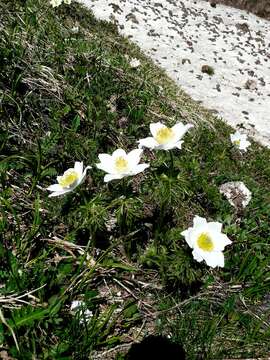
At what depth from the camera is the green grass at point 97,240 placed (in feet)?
7.85

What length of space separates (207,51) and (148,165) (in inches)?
435

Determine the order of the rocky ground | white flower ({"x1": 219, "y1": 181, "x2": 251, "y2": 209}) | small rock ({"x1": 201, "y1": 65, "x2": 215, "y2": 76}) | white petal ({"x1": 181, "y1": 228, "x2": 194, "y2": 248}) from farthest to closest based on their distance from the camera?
small rock ({"x1": 201, "y1": 65, "x2": 215, "y2": 76}), the rocky ground, white flower ({"x1": 219, "y1": 181, "x2": 251, "y2": 209}), white petal ({"x1": 181, "y1": 228, "x2": 194, "y2": 248})

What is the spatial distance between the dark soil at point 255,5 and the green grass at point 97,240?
15.4m

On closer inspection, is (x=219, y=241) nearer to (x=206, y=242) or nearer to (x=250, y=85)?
(x=206, y=242)

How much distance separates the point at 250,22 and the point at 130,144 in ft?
47.5

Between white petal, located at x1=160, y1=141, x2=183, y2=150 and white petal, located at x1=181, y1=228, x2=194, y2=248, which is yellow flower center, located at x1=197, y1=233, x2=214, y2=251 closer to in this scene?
white petal, located at x1=181, y1=228, x2=194, y2=248

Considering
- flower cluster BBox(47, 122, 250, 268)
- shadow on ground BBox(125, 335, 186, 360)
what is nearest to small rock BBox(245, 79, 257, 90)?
flower cluster BBox(47, 122, 250, 268)

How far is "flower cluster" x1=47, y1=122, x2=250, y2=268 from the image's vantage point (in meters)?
2.53

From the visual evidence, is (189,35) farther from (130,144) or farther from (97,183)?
(97,183)

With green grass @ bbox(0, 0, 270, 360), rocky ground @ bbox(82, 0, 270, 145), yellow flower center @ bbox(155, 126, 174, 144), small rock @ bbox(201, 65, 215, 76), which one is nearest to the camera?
green grass @ bbox(0, 0, 270, 360)

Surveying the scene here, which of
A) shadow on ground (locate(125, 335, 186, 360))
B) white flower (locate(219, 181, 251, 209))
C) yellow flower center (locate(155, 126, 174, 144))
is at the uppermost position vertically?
yellow flower center (locate(155, 126, 174, 144))

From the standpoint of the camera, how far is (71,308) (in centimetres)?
248

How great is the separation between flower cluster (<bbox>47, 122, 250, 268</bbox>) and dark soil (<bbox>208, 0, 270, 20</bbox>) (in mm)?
17205

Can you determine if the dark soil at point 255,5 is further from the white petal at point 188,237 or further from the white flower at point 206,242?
the white petal at point 188,237
